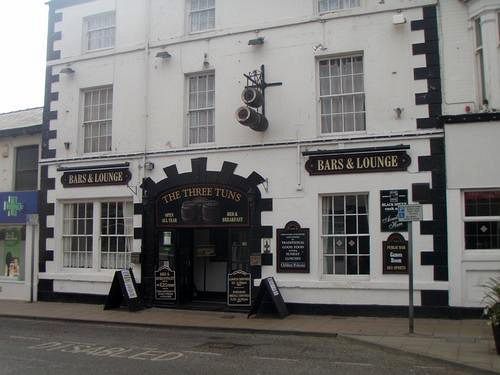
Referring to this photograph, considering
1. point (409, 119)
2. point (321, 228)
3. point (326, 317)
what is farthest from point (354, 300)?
point (409, 119)

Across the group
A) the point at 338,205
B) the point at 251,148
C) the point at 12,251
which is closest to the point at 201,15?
the point at 251,148

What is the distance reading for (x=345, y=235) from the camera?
13.6 m

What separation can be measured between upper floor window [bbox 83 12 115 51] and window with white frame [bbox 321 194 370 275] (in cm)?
812

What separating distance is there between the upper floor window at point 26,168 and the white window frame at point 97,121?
2.26m

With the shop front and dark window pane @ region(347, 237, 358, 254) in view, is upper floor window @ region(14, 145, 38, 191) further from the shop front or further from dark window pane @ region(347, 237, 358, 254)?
dark window pane @ region(347, 237, 358, 254)

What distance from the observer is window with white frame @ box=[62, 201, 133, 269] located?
52.3ft

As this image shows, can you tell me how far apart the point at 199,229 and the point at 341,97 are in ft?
17.6

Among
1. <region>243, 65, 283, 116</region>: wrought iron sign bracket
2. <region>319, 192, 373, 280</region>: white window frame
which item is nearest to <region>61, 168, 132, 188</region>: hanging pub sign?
<region>243, 65, 283, 116</region>: wrought iron sign bracket

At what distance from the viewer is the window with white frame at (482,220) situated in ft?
40.9

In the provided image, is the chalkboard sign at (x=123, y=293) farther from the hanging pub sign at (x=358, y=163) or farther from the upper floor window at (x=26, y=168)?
the hanging pub sign at (x=358, y=163)

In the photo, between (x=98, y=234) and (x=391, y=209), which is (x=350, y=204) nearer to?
(x=391, y=209)

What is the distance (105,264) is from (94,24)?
7128 millimetres

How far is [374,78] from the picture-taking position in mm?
13547

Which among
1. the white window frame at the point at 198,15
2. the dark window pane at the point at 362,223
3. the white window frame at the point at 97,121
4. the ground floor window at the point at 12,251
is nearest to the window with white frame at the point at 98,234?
the white window frame at the point at 97,121
